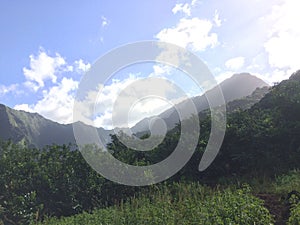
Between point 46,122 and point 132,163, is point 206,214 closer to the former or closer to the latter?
point 132,163

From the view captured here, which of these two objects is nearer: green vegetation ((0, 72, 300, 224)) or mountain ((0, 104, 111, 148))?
green vegetation ((0, 72, 300, 224))

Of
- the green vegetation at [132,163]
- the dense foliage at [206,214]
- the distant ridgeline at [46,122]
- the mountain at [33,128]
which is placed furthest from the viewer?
the distant ridgeline at [46,122]

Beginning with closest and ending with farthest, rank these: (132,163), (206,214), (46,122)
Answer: (206,214) < (132,163) < (46,122)

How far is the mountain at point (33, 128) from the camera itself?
366 ft

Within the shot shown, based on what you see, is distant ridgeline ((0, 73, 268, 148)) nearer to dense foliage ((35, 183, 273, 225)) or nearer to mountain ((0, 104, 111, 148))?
mountain ((0, 104, 111, 148))

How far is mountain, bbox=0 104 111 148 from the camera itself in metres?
111

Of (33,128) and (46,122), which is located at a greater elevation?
(46,122)

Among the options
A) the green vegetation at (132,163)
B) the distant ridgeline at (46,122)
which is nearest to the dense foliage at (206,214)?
the green vegetation at (132,163)

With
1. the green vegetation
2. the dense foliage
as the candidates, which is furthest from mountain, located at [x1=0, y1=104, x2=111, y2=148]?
the dense foliage

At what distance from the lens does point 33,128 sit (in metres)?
136

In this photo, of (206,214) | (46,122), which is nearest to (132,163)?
(206,214)

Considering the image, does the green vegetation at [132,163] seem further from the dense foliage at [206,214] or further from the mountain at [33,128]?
the mountain at [33,128]

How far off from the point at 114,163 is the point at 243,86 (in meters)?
120

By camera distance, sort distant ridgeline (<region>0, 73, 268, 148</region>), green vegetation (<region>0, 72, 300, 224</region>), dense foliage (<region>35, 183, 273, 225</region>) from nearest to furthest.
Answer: dense foliage (<region>35, 183, 273, 225</region>) < green vegetation (<region>0, 72, 300, 224</region>) < distant ridgeline (<region>0, 73, 268, 148</region>)
